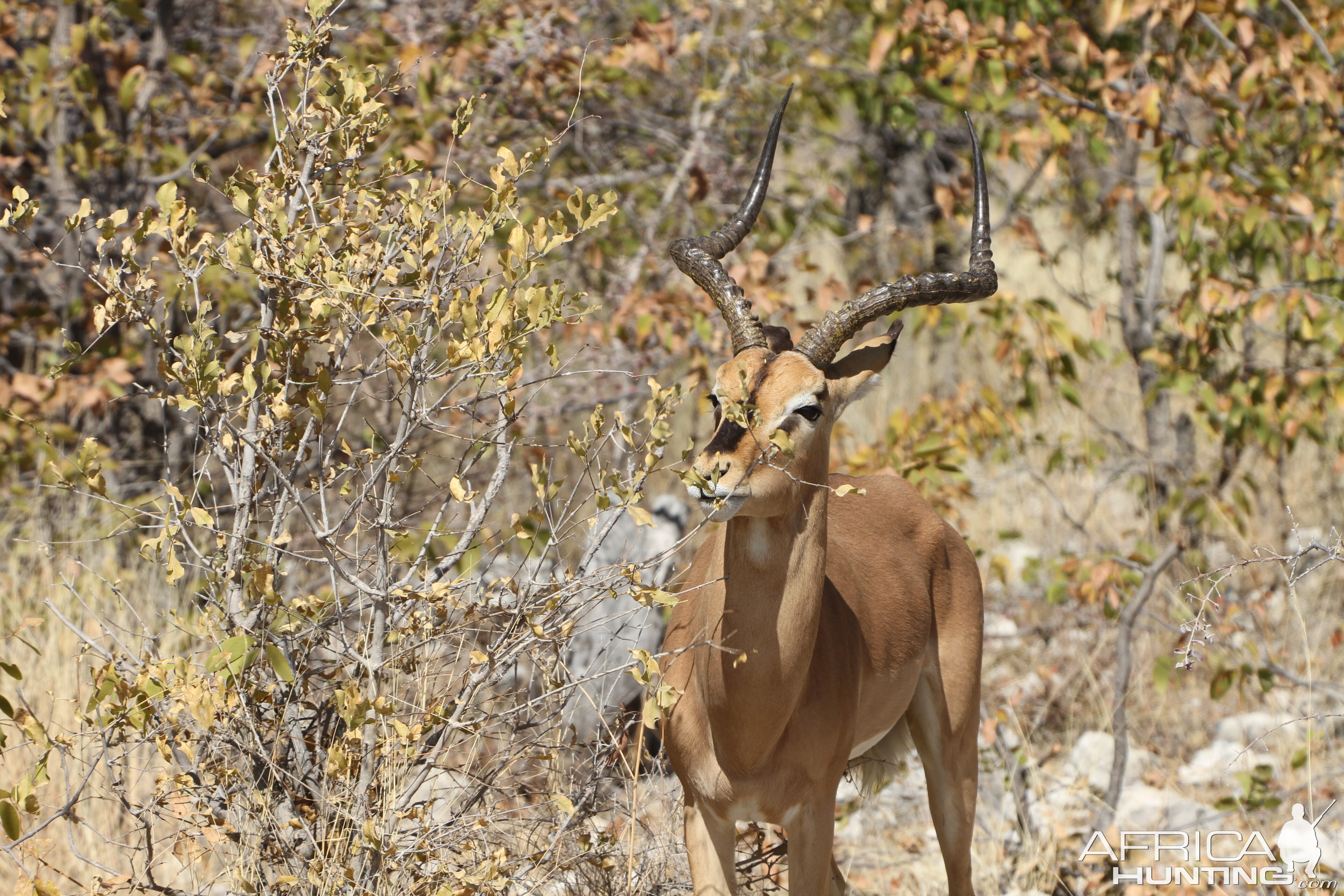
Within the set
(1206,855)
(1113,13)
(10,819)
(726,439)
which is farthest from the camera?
(1113,13)

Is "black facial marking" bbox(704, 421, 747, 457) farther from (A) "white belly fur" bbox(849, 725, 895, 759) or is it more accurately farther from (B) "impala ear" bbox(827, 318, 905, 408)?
(A) "white belly fur" bbox(849, 725, 895, 759)

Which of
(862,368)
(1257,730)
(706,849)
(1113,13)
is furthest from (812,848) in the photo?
(1113,13)

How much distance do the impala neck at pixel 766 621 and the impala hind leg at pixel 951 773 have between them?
1370 millimetres

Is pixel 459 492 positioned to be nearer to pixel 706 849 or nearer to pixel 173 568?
pixel 173 568

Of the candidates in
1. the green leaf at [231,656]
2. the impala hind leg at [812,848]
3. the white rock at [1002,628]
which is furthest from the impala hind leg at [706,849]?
the white rock at [1002,628]

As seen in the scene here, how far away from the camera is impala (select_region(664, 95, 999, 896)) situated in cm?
341

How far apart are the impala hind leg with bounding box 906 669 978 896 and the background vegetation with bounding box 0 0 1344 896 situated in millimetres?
657

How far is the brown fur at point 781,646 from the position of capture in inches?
136

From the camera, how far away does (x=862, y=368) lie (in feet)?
13.1

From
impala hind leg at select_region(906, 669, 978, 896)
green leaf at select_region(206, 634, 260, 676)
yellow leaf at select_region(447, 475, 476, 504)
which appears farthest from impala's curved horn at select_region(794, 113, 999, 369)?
green leaf at select_region(206, 634, 260, 676)

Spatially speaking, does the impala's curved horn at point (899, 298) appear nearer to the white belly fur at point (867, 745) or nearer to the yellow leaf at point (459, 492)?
the yellow leaf at point (459, 492)

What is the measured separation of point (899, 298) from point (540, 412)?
12.3 ft

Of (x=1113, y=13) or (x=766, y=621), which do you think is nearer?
(x=766, y=621)

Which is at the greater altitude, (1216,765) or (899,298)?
(899,298)
